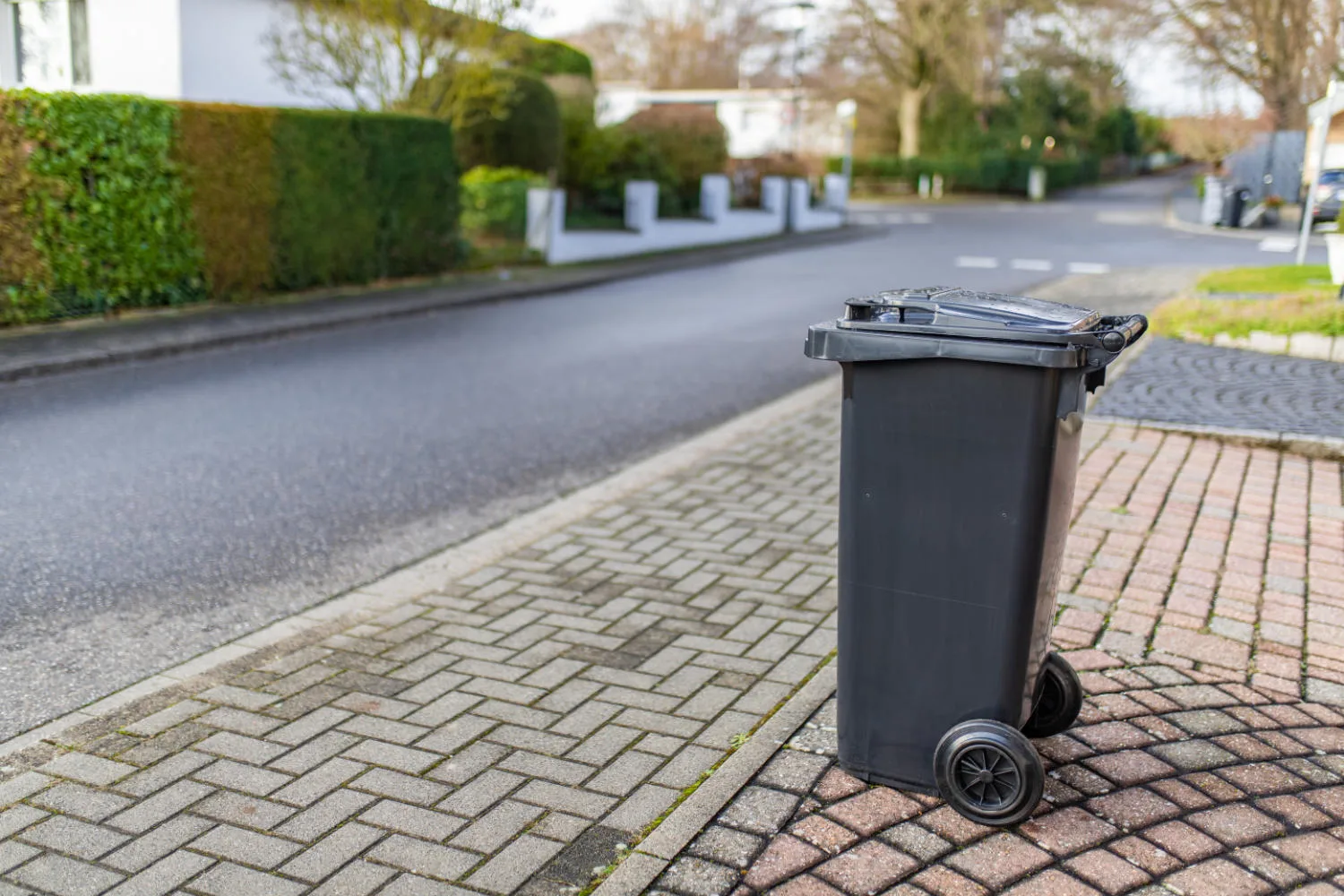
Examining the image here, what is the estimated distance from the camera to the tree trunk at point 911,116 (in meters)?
48.7

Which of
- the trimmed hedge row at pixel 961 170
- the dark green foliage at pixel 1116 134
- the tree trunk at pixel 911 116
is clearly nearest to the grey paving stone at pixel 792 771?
the trimmed hedge row at pixel 961 170

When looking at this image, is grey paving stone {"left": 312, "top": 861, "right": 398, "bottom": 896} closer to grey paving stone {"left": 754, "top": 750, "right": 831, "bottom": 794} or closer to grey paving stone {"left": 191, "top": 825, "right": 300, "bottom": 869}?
grey paving stone {"left": 191, "top": 825, "right": 300, "bottom": 869}

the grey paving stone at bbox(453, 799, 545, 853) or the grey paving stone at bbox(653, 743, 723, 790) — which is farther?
the grey paving stone at bbox(653, 743, 723, 790)

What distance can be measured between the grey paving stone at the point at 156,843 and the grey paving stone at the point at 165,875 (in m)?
0.03

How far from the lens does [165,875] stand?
2904 mm

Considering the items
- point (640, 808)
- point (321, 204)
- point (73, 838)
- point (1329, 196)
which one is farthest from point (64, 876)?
point (1329, 196)

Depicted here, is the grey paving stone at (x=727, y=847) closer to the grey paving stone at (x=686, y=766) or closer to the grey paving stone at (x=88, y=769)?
the grey paving stone at (x=686, y=766)

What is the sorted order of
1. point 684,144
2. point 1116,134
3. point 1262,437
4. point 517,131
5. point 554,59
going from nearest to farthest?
point 1262,437 < point 517,131 < point 684,144 < point 554,59 < point 1116,134

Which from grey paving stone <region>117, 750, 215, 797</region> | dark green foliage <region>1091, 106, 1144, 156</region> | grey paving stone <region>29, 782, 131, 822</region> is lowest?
grey paving stone <region>29, 782, 131, 822</region>

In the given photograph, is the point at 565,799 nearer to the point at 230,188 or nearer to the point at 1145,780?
the point at 1145,780

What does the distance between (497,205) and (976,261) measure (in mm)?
8523

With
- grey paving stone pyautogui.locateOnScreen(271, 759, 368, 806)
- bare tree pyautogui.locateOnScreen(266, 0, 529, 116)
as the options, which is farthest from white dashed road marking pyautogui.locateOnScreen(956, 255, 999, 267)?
grey paving stone pyautogui.locateOnScreen(271, 759, 368, 806)

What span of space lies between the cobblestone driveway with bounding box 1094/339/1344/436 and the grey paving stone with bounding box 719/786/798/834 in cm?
508

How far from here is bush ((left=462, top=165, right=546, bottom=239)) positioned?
1819 centimetres
